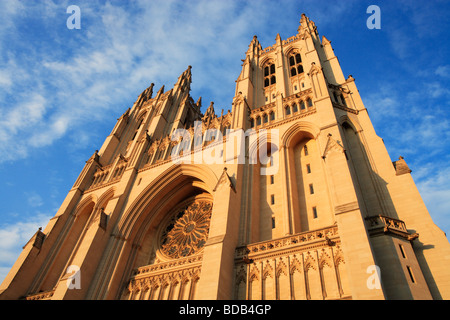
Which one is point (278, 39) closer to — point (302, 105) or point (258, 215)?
point (302, 105)

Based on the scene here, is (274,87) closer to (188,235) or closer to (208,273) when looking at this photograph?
(188,235)

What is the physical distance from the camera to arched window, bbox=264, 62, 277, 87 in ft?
85.8

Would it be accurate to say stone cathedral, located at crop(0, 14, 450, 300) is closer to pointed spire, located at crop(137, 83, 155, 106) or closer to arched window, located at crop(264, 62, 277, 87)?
arched window, located at crop(264, 62, 277, 87)

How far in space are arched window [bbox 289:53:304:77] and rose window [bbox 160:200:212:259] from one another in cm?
1325

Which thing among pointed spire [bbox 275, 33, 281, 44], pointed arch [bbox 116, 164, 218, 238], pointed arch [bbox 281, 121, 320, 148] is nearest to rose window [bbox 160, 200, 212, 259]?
pointed arch [bbox 116, 164, 218, 238]

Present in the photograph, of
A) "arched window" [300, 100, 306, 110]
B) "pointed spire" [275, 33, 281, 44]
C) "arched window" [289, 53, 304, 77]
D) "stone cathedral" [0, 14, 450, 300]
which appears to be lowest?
"stone cathedral" [0, 14, 450, 300]

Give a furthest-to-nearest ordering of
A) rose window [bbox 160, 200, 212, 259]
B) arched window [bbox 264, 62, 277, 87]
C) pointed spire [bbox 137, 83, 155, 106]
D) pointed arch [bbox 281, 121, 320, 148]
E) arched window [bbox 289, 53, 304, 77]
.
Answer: pointed spire [bbox 137, 83, 155, 106] → arched window [bbox 264, 62, 277, 87] → arched window [bbox 289, 53, 304, 77] → rose window [bbox 160, 200, 212, 259] → pointed arch [bbox 281, 121, 320, 148]

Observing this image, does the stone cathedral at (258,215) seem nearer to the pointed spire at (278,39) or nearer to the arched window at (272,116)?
the arched window at (272,116)

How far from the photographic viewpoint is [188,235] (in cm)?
1836

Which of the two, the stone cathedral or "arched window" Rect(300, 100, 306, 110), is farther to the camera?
"arched window" Rect(300, 100, 306, 110)

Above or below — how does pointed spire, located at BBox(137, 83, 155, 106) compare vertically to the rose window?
above

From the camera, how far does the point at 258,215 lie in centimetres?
1542
